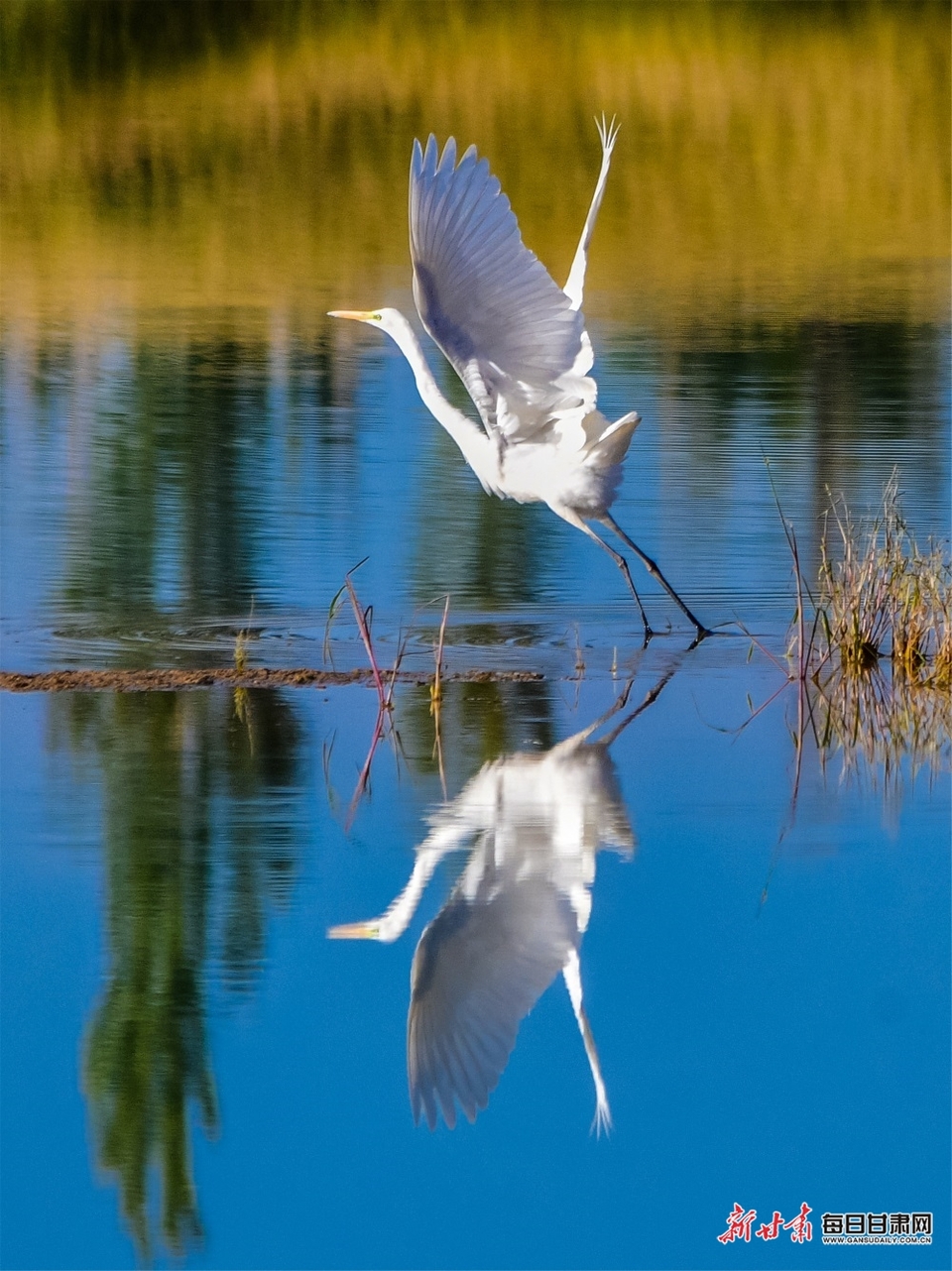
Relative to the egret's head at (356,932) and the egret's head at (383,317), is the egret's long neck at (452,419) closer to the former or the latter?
the egret's head at (383,317)

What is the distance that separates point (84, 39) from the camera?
26781mm

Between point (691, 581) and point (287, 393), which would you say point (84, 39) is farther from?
point (691, 581)

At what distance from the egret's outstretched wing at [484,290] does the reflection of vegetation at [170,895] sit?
3.94 feet

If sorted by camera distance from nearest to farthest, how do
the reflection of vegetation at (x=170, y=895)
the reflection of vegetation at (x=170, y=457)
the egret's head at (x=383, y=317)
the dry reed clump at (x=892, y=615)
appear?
the reflection of vegetation at (x=170, y=895)
the dry reed clump at (x=892, y=615)
the egret's head at (x=383, y=317)
the reflection of vegetation at (x=170, y=457)

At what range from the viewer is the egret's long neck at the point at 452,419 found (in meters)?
6.91

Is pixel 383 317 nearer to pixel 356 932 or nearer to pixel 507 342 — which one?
pixel 507 342

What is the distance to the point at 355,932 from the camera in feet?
14.5

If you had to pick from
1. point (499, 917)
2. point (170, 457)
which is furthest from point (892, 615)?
point (170, 457)

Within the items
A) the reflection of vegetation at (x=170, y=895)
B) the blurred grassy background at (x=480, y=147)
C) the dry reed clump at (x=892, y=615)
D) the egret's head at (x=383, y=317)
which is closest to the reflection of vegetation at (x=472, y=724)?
the reflection of vegetation at (x=170, y=895)

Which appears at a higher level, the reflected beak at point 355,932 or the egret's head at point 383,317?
the egret's head at point 383,317

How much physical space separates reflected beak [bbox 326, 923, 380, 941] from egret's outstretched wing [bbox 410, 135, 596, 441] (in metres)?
2.22

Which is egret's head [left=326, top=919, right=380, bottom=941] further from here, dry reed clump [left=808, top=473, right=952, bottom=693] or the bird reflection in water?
dry reed clump [left=808, top=473, right=952, bottom=693]

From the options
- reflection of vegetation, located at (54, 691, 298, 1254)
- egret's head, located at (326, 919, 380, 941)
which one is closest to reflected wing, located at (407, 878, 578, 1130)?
egret's head, located at (326, 919, 380, 941)

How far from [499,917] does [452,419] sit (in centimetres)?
295
